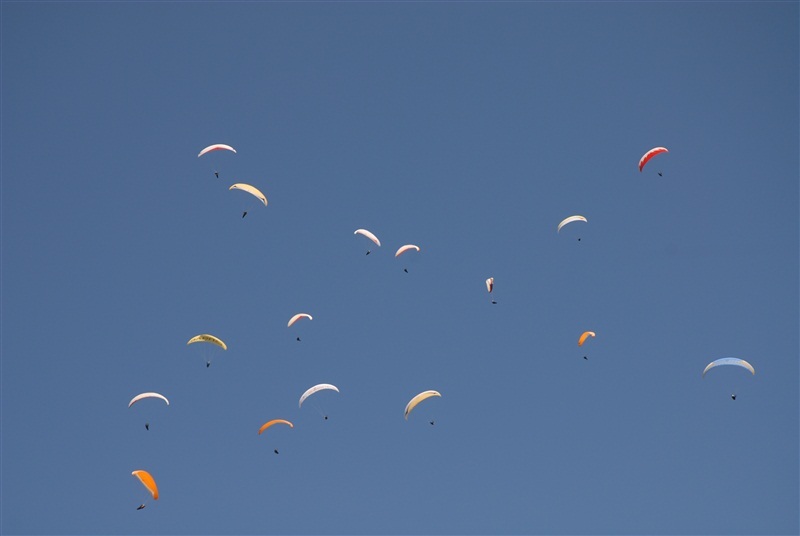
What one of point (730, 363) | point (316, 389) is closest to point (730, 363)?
point (730, 363)

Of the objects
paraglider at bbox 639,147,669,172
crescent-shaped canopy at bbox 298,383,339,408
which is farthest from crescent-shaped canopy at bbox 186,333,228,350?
paraglider at bbox 639,147,669,172

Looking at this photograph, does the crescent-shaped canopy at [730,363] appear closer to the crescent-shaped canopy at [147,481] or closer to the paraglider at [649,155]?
the paraglider at [649,155]

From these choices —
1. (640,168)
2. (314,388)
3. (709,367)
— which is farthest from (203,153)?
(709,367)

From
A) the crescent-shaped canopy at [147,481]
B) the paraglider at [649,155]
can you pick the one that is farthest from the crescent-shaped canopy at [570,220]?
the crescent-shaped canopy at [147,481]

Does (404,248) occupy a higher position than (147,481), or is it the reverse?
(404,248)

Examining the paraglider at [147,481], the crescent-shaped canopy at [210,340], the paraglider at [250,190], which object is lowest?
A: the paraglider at [147,481]

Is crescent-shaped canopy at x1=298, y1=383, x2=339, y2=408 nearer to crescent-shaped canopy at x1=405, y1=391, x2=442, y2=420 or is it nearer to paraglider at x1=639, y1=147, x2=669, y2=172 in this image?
crescent-shaped canopy at x1=405, y1=391, x2=442, y2=420

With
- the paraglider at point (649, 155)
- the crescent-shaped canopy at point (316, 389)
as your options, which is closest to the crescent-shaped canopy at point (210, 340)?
the crescent-shaped canopy at point (316, 389)

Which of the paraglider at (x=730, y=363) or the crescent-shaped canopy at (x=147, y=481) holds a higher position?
the paraglider at (x=730, y=363)

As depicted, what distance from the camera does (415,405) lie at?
2122 inches

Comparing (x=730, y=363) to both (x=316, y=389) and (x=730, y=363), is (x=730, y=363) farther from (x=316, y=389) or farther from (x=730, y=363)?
(x=316, y=389)

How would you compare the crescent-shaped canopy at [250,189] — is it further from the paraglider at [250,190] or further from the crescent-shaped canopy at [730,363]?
the crescent-shaped canopy at [730,363]

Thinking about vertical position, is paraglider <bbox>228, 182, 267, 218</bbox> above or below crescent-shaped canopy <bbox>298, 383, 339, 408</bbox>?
above

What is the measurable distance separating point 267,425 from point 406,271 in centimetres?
1009
